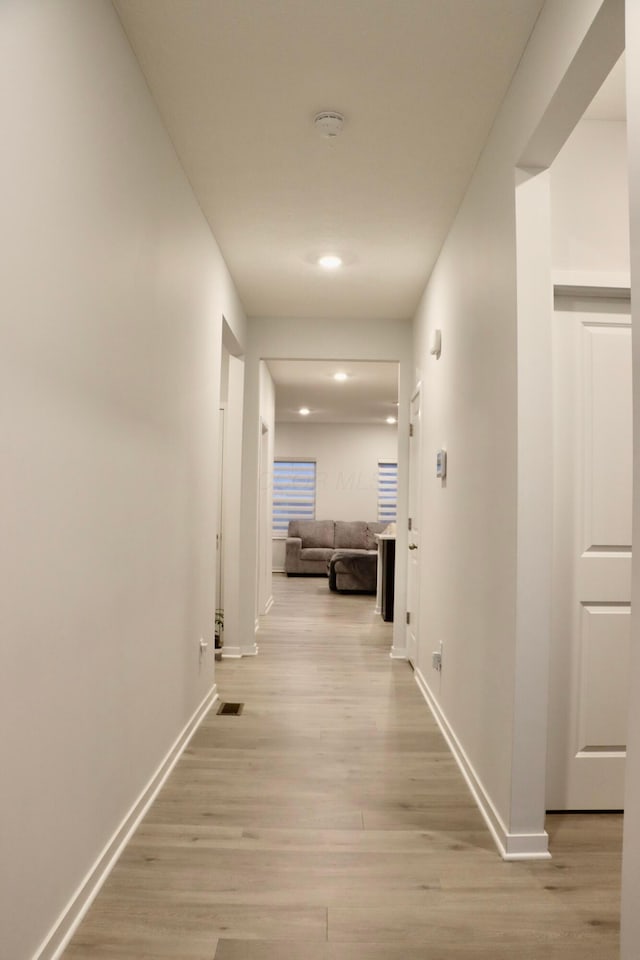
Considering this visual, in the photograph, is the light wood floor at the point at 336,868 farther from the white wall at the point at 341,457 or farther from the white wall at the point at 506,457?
the white wall at the point at 341,457

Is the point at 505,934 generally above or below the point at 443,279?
below

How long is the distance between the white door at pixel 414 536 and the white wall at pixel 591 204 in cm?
222

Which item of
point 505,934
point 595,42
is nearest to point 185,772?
point 505,934

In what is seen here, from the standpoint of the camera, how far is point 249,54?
2.19 meters

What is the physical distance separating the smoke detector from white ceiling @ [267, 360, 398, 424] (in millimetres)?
2854

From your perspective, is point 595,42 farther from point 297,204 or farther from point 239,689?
point 239,689

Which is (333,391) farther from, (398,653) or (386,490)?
(398,653)

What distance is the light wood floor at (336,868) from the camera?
1720 millimetres

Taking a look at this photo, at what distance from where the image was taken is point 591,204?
250cm

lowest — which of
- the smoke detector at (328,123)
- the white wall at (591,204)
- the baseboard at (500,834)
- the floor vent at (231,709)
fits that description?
the floor vent at (231,709)

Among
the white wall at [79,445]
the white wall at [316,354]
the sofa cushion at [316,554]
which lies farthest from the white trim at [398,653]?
the sofa cushion at [316,554]

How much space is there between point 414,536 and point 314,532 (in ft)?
20.2

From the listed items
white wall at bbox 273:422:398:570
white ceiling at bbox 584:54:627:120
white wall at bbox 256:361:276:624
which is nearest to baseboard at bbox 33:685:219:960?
white ceiling at bbox 584:54:627:120

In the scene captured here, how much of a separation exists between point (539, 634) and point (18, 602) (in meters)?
1.55
